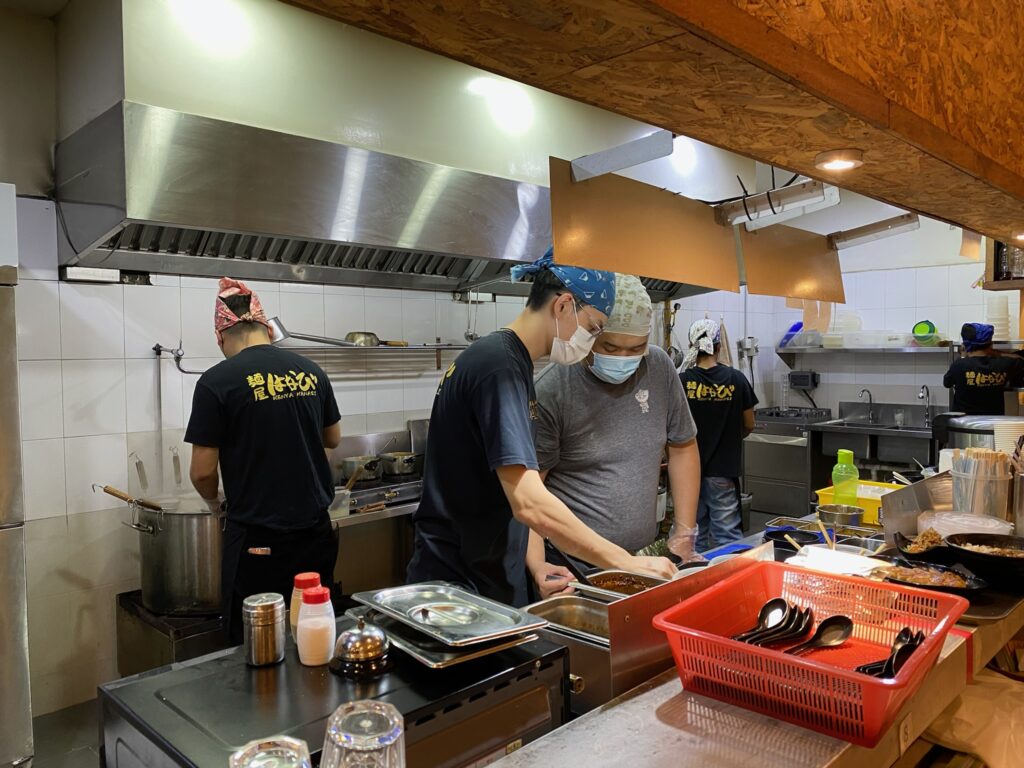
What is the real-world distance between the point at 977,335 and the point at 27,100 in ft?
19.7

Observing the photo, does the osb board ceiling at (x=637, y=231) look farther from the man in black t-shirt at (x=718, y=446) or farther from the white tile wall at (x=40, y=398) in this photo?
the white tile wall at (x=40, y=398)

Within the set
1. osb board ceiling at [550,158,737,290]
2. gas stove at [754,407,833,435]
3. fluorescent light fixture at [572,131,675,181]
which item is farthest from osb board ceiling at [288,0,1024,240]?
gas stove at [754,407,833,435]

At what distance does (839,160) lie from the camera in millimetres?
1363

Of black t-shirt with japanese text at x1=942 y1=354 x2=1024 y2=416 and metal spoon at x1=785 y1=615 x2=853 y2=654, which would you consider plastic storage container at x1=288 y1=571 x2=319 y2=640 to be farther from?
black t-shirt with japanese text at x1=942 y1=354 x2=1024 y2=416

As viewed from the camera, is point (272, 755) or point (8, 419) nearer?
point (272, 755)

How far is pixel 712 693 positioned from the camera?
4.10 ft

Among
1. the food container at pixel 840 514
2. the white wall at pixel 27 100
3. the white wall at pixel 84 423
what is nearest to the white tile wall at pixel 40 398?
the white wall at pixel 84 423

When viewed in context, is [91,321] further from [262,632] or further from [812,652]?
[812,652]

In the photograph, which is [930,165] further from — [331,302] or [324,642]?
[331,302]

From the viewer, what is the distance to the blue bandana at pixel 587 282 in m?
2.08

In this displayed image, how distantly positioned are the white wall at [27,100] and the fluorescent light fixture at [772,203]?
295cm

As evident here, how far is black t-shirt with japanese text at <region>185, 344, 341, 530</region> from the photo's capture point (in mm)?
2812

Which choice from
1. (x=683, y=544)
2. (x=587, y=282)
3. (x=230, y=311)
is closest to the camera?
(x=587, y=282)

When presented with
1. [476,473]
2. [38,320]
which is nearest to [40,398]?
[38,320]
